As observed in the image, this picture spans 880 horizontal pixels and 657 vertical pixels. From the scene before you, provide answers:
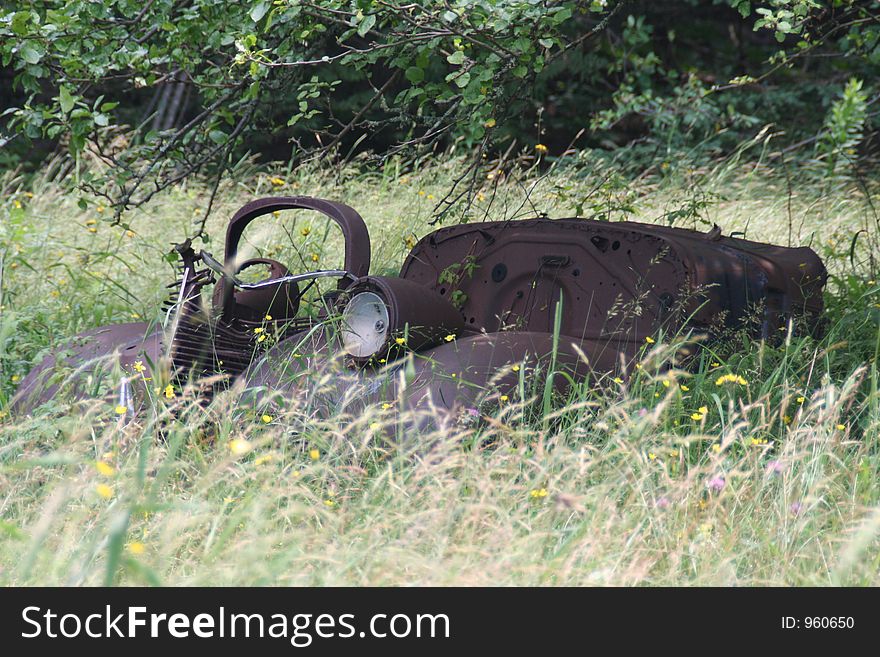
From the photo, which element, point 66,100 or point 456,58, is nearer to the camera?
point 456,58

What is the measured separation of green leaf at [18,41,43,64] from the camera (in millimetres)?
3604

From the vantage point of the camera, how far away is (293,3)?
132 inches

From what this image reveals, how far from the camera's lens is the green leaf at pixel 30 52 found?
360cm

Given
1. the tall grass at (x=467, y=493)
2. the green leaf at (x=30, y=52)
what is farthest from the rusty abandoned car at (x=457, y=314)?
the green leaf at (x=30, y=52)

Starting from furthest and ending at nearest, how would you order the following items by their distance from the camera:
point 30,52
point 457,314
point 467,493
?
1. point 30,52
2. point 457,314
3. point 467,493

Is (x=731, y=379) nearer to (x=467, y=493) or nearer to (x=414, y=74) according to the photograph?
(x=467, y=493)

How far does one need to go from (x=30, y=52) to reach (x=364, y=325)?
1.70 meters

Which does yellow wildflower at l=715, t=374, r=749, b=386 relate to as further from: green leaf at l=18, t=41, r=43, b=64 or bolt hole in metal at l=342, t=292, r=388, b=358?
green leaf at l=18, t=41, r=43, b=64

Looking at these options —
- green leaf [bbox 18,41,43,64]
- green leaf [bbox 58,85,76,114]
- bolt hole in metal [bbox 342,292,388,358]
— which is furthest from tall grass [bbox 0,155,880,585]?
green leaf [bbox 18,41,43,64]

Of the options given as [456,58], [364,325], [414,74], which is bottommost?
[364,325]

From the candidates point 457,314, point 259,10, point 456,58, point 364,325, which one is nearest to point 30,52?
point 259,10

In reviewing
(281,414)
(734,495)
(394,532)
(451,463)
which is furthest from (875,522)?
(281,414)

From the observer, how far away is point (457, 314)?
3305mm

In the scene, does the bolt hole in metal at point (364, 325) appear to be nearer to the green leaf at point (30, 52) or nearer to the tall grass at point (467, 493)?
the tall grass at point (467, 493)
